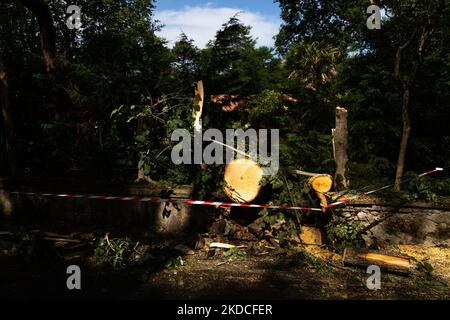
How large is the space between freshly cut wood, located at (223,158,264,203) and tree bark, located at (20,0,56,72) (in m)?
4.39

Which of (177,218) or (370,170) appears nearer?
(177,218)

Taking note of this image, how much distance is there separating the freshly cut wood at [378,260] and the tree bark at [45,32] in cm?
640

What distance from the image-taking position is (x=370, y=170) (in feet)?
24.1

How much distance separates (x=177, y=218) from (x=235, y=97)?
8.80 feet

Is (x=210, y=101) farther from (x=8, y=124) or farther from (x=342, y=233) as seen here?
(x=8, y=124)

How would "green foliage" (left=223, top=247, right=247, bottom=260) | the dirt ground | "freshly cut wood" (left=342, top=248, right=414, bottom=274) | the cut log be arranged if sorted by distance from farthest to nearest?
1. the cut log
2. "green foliage" (left=223, top=247, right=247, bottom=260)
3. "freshly cut wood" (left=342, top=248, right=414, bottom=274)
4. the dirt ground

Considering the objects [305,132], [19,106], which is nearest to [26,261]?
[19,106]

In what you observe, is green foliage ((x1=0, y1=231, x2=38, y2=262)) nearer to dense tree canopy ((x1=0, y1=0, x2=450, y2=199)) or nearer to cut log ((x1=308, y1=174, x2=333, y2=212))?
dense tree canopy ((x1=0, y1=0, x2=450, y2=199))

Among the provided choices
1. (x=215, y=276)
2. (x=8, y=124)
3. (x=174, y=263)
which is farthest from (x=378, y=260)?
(x=8, y=124)

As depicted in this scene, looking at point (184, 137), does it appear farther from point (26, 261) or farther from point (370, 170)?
point (370, 170)

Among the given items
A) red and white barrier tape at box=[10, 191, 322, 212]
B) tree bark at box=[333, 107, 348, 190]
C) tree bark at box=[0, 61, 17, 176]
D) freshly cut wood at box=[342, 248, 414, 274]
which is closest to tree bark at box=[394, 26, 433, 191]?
tree bark at box=[333, 107, 348, 190]

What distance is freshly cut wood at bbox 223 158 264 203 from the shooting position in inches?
225

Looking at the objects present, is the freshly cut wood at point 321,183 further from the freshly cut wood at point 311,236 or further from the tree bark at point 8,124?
the tree bark at point 8,124

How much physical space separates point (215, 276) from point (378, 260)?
207cm
